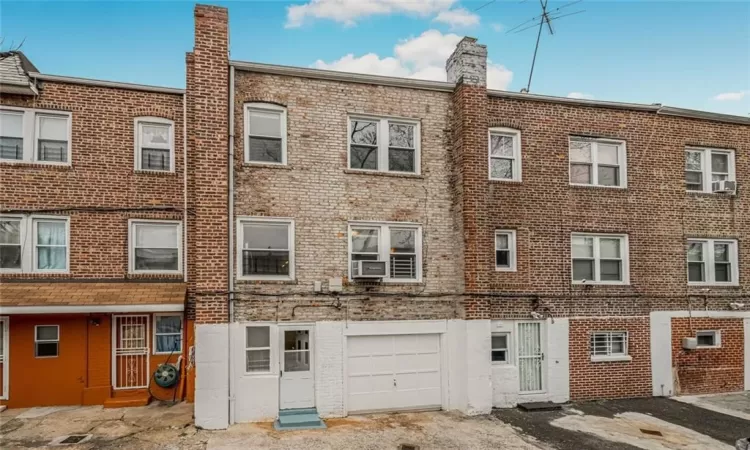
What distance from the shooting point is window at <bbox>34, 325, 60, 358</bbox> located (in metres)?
11.0

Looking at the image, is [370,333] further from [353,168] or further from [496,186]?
[496,186]

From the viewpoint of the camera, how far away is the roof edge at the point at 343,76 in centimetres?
1055

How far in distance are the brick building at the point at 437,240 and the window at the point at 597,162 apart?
58 mm

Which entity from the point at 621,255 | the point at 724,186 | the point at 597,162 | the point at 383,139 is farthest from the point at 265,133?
the point at 724,186

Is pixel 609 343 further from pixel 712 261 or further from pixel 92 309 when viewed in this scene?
pixel 92 309

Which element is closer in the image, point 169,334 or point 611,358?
point 169,334

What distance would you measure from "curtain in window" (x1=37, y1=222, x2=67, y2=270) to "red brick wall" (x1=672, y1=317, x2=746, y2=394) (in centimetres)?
1578

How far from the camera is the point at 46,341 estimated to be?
1105 cm

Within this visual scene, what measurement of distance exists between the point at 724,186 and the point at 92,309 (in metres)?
16.6

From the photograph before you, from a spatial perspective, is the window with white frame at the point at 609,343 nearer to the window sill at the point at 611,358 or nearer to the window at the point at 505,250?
the window sill at the point at 611,358

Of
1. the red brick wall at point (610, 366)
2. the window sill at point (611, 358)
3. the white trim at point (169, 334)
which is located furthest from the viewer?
the window sill at point (611, 358)

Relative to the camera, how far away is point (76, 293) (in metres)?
10.6

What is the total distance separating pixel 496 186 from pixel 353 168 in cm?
366

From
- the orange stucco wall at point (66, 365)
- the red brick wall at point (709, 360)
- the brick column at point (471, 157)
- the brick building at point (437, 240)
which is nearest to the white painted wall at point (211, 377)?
the brick building at point (437, 240)
